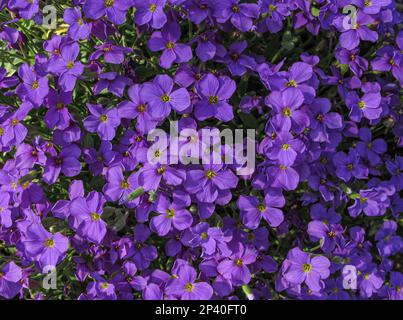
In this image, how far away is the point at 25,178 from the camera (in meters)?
2.25

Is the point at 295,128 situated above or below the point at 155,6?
below

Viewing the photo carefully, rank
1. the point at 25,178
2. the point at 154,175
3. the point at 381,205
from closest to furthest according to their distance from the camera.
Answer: the point at 154,175
the point at 25,178
the point at 381,205

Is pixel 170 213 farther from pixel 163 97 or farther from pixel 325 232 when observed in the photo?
pixel 325 232

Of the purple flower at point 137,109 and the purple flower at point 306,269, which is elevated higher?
the purple flower at point 137,109

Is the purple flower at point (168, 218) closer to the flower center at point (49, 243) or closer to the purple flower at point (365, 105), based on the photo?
the flower center at point (49, 243)

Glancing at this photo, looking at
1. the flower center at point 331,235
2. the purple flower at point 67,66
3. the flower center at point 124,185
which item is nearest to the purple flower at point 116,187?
the flower center at point 124,185

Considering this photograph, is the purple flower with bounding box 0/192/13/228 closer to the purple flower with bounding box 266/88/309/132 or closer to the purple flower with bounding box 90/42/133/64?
the purple flower with bounding box 90/42/133/64

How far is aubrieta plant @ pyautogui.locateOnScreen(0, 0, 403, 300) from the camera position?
2.16m

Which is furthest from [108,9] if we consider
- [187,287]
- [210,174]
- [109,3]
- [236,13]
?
[187,287]

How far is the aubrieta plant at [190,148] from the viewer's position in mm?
2164

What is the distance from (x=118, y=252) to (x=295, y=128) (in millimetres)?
942

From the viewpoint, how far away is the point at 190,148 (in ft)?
6.84
